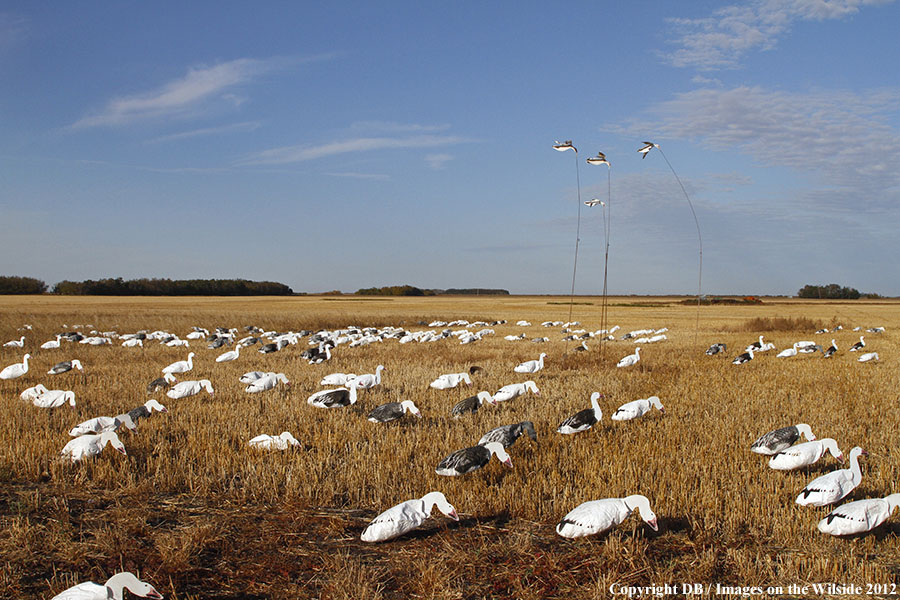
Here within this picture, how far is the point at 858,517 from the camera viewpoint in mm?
3920

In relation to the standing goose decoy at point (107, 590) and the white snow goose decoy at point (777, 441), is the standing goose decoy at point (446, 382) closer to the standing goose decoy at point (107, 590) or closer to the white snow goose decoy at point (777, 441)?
the white snow goose decoy at point (777, 441)

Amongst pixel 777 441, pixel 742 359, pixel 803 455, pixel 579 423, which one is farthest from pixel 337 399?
pixel 742 359

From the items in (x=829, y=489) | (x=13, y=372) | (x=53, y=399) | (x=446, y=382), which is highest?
(x=829, y=489)

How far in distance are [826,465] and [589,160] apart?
788 cm

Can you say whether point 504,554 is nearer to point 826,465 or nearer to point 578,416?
point 578,416

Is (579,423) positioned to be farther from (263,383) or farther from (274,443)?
(263,383)

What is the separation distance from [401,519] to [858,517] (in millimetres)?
3031

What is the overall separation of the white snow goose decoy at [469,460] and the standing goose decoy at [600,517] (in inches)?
45.9

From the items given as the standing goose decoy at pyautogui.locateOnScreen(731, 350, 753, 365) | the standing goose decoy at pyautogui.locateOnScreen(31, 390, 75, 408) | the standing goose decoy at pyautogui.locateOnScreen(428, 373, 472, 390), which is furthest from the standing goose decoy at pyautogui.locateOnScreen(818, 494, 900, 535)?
the standing goose decoy at pyautogui.locateOnScreen(731, 350, 753, 365)

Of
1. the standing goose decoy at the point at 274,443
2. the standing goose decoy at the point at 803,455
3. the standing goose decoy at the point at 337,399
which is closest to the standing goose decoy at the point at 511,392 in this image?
the standing goose decoy at the point at 337,399

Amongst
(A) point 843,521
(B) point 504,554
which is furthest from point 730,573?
(B) point 504,554

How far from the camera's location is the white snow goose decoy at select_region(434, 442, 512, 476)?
16.8 ft

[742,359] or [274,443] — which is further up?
[742,359]

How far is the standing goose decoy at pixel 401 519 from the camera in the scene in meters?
4.04
